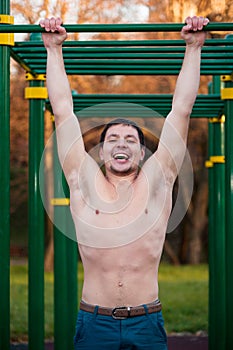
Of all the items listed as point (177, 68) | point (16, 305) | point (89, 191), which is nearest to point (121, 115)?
point (177, 68)

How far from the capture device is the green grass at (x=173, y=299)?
10.3 meters

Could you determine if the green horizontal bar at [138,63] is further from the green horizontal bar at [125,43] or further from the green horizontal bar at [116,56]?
the green horizontal bar at [125,43]

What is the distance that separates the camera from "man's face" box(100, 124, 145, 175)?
3.33 meters

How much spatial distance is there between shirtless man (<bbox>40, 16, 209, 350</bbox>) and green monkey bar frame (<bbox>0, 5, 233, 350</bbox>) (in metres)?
0.40

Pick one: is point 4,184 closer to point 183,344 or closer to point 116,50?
point 116,50

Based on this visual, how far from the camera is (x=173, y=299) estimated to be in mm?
13062

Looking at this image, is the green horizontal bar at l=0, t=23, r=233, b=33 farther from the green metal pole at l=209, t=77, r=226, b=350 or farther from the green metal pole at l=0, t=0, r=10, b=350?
the green metal pole at l=209, t=77, r=226, b=350

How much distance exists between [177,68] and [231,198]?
1.03 meters

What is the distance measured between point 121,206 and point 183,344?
19.0ft

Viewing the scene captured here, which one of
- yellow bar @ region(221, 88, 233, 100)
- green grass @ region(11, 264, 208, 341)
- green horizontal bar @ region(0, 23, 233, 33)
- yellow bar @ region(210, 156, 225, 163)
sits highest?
green horizontal bar @ region(0, 23, 233, 33)

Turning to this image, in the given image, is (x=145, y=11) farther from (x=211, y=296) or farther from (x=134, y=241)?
(x=134, y=241)

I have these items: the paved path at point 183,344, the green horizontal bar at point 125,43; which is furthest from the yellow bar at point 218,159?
the green horizontal bar at point 125,43

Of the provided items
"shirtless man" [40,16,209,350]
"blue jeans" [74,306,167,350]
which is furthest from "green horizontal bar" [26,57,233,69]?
"blue jeans" [74,306,167,350]

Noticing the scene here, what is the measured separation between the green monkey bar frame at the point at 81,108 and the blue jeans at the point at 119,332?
0.72 metres
